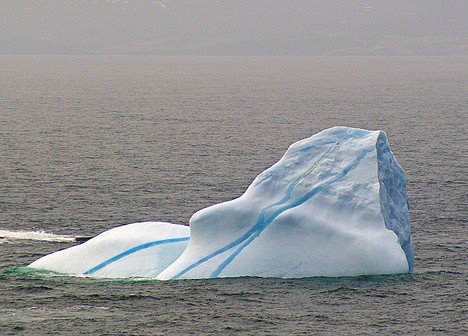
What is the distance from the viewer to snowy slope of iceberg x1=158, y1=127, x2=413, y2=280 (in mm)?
40750

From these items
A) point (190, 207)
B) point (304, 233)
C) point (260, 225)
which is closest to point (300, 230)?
point (304, 233)

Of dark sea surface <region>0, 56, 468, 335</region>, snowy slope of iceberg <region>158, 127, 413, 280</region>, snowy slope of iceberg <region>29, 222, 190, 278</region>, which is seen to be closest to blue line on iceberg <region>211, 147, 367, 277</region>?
snowy slope of iceberg <region>158, 127, 413, 280</region>

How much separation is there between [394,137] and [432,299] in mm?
57990

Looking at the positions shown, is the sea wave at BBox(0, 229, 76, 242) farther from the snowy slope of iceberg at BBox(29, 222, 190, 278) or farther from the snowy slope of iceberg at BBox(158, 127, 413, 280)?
the snowy slope of iceberg at BBox(158, 127, 413, 280)

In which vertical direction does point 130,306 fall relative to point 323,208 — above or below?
below

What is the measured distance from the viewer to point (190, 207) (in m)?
58.5

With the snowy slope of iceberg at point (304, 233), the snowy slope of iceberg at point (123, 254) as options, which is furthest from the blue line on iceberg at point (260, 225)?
the snowy slope of iceberg at point (123, 254)

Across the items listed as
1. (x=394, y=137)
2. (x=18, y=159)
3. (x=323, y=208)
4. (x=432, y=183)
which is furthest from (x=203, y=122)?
(x=323, y=208)

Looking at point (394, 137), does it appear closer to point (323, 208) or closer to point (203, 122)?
point (203, 122)

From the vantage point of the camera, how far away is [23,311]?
37.8m

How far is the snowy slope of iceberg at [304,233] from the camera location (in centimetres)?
4075

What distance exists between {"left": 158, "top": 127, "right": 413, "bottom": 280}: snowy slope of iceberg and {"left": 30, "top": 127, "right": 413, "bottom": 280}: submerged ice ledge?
38mm

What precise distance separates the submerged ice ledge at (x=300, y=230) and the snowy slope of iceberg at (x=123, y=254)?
0.04 meters

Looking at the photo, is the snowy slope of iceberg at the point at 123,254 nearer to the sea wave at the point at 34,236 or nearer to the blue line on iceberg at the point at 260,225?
the blue line on iceberg at the point at 260,225
